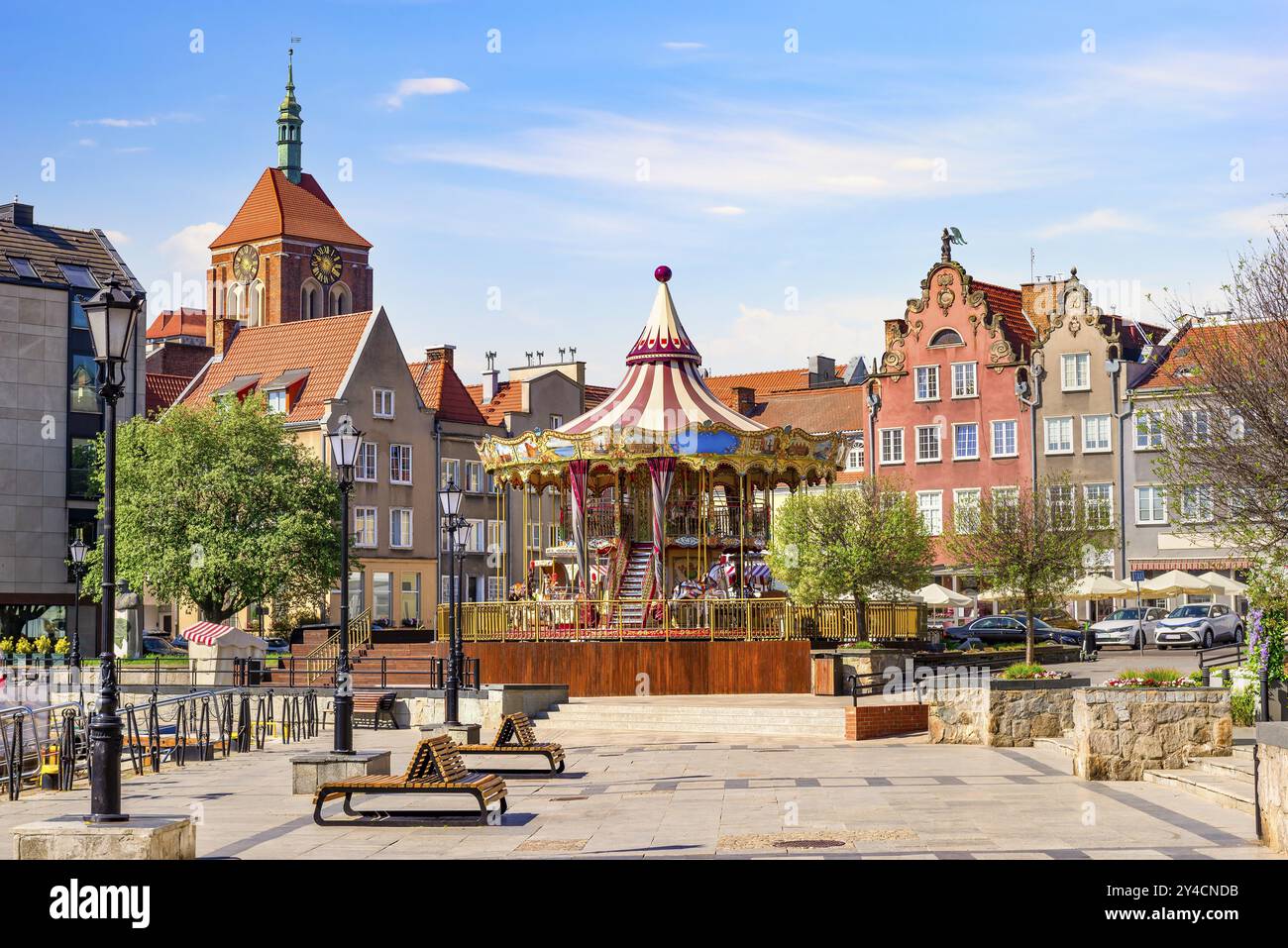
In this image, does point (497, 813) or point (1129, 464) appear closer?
point (497, 813)

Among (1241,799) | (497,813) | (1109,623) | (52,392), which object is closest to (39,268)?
(52,392)

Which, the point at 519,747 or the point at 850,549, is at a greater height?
the point at 850,549

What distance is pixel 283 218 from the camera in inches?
4385

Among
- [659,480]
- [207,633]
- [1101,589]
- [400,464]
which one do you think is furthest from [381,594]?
[659,480]

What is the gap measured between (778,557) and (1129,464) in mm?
19926

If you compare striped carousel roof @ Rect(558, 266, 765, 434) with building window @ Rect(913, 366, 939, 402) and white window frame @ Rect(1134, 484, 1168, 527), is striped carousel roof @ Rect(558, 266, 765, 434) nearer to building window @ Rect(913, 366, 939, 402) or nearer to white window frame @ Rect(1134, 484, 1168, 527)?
white window frame @ Rect(1134, 484, 1168, 527)

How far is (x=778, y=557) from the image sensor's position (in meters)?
50.9

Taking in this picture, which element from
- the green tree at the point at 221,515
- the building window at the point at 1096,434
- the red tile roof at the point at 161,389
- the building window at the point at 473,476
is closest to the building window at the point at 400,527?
the building window at the point at 473,476

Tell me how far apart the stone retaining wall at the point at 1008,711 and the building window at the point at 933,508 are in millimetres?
42241

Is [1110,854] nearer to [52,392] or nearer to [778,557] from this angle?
[778,557]

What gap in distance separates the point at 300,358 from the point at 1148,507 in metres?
35.8

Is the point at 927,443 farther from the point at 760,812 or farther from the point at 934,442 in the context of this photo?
the point at 760,812

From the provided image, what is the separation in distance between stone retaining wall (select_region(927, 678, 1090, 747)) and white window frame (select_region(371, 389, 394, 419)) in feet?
153

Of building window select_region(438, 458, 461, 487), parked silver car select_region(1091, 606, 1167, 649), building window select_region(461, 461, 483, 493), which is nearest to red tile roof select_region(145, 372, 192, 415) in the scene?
building window select_region(438, 458, 461, 487)
